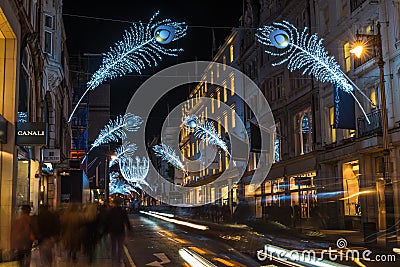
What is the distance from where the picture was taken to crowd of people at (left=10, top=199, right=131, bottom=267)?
1375cm

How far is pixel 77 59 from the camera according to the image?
6184 cm

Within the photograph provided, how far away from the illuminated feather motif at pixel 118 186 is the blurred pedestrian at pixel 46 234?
89649 millimetres

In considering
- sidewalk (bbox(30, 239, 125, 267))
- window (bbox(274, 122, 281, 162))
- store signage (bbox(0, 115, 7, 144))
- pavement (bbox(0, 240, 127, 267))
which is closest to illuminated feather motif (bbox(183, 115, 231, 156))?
window (bbox(274, 122, 281, 162))

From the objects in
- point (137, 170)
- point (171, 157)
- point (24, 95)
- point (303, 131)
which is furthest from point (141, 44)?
point (137, 170)

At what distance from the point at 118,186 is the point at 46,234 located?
99.7 metres

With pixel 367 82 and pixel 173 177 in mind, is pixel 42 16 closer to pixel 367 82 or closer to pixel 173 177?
pixel 367 82

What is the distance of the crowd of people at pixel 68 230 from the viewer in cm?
1375

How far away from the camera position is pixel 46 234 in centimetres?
1434

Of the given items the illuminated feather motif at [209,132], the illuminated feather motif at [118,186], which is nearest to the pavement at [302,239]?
the illuminated feather motif at [209,132]

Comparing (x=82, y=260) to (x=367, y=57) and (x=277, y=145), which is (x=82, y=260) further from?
(x=277, y=145)

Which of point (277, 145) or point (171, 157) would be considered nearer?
point (277, 145)

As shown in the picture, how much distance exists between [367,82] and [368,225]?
961 centimetres

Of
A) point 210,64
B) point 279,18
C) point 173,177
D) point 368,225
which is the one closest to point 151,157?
point 173,177

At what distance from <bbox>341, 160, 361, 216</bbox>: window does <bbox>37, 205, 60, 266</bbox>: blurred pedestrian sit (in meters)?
19.2
